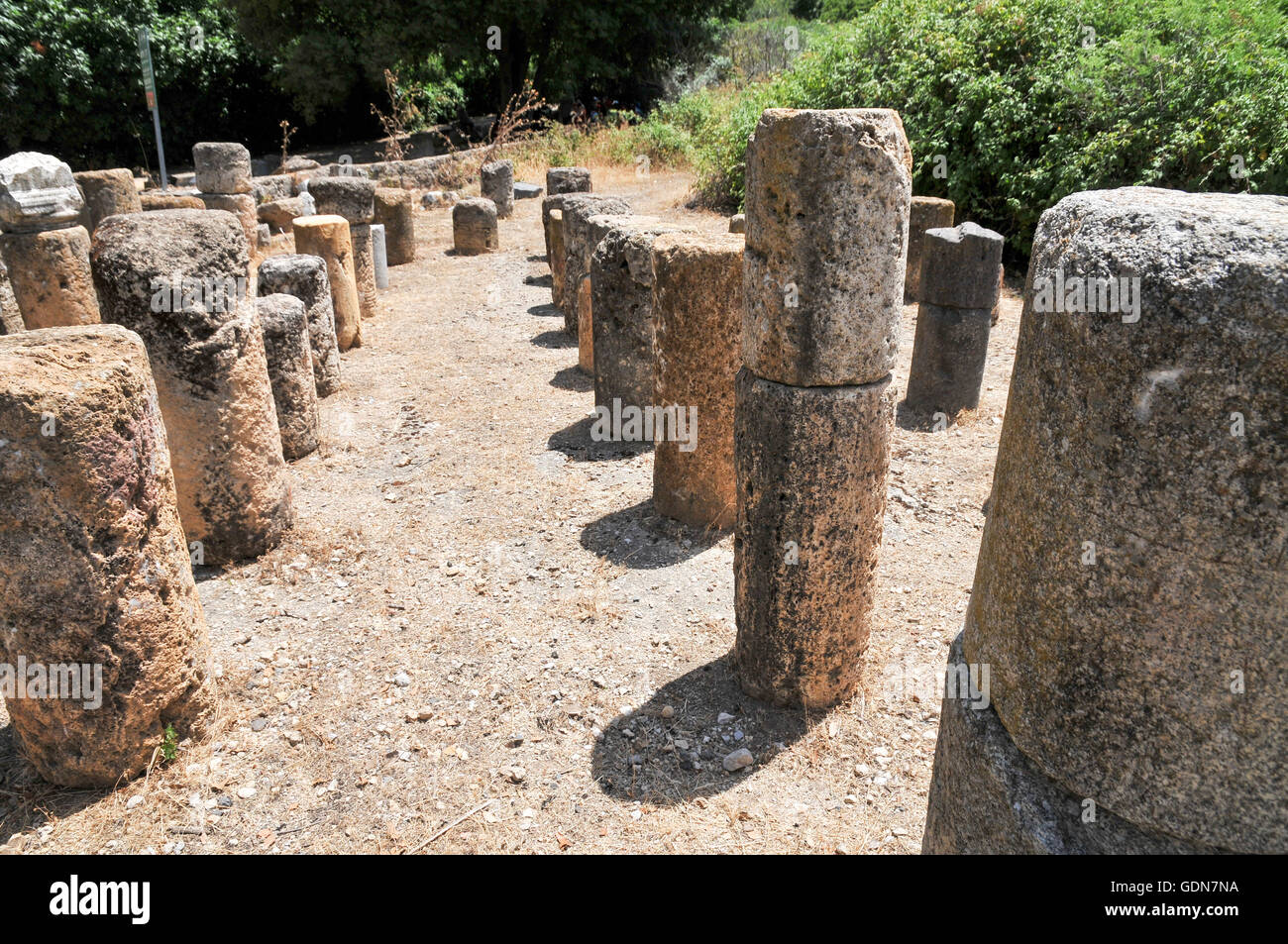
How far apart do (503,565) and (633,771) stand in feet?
6.16

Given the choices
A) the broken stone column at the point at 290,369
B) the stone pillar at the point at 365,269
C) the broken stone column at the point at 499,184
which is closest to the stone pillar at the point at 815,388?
the broken stone column at the point at 290,369

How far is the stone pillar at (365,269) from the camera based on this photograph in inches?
408

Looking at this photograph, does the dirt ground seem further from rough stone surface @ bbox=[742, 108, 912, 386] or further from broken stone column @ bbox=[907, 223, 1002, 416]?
rough stone surface @ bbox=[742, 108, 912, 386]

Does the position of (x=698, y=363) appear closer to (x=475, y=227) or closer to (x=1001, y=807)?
(x=1001, y=807)

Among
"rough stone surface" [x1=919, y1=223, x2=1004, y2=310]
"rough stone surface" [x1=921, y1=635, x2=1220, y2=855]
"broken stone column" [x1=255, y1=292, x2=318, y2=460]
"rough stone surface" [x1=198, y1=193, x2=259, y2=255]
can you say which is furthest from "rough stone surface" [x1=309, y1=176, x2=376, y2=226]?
"rough stone surface" [x1=921, y1=635, x2=1220, y2=855]

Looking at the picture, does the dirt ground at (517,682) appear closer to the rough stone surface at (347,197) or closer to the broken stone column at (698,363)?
the broken stone column at (698,363)

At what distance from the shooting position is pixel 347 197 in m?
10.5

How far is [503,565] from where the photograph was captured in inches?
206

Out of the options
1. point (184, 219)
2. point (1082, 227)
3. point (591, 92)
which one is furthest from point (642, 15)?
point (1082, 227)

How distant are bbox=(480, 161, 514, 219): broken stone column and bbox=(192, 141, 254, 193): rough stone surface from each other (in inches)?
184

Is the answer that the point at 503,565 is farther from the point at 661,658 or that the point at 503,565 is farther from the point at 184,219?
the point at 184,219

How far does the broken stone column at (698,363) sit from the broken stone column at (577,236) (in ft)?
11.5

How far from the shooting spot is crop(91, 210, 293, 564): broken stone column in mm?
4613

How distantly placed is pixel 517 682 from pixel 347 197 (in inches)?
323
